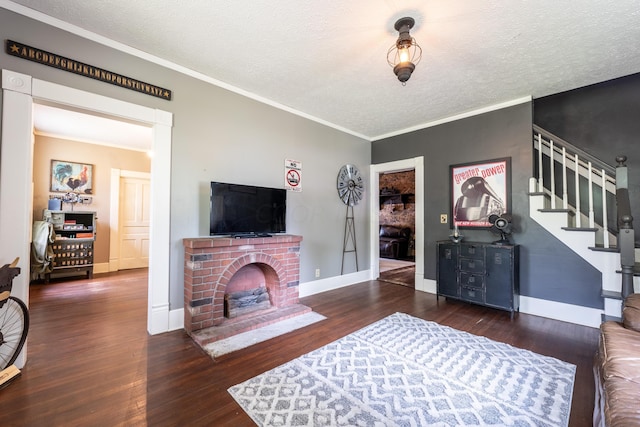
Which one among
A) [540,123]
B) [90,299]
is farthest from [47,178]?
[540,123]

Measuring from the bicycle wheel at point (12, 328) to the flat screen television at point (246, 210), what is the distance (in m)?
1.46

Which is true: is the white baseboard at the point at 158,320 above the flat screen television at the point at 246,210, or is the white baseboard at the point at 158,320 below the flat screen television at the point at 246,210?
below

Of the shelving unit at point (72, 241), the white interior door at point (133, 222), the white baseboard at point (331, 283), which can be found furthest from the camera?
the white interior door at point (133, 222)

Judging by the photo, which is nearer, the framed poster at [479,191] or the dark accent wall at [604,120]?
the dark accent wall at [604,120]

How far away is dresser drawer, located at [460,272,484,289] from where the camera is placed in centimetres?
327

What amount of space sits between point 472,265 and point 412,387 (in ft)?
7.06

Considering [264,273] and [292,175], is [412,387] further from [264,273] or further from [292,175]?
[292,175]

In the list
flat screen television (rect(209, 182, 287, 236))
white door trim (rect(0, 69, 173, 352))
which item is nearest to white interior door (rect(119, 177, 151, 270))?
white door trim (rect(0, 69, 173, 352))

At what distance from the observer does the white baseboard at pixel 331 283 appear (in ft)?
12.5

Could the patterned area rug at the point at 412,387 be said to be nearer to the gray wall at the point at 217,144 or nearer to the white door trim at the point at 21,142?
the gray wall at the point at 217,144

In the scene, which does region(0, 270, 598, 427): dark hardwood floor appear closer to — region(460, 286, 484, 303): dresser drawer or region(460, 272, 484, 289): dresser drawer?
region(460, 286, 484, 303): dresser drawer

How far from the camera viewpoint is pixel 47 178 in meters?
4.70

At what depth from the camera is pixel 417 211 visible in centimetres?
432

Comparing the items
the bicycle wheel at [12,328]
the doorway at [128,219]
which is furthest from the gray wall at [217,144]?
the doorway at [128,219]
